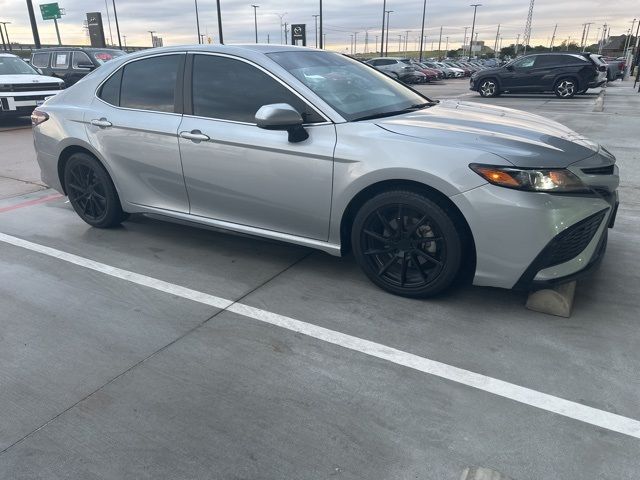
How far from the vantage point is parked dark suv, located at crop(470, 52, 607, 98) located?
18625mm

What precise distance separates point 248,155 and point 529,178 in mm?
1858

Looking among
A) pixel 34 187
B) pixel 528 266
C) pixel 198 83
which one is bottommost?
pixel 34 187

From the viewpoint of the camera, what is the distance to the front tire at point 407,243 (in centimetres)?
308

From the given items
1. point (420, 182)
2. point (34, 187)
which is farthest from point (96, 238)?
point (420, 182)

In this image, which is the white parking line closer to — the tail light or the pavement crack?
the pavement crack

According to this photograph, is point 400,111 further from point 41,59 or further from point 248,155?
point 41,59

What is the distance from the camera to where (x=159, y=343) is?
296 cm

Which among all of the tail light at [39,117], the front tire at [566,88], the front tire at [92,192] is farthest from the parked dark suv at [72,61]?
the front tire at [566,88]

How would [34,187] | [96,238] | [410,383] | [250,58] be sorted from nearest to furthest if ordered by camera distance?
[410,383] < [250,58] < [96,238] < [34,187]

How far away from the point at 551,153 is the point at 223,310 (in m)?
2.25

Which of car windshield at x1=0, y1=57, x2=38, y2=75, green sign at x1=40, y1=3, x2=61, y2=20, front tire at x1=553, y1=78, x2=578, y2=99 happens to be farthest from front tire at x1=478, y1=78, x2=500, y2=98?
green sign at x1=40, y1=3, x2=61, y2=20

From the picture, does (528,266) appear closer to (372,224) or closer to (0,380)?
(372,224)

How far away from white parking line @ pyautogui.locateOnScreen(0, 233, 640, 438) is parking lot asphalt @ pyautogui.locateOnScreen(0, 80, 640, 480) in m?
0.01

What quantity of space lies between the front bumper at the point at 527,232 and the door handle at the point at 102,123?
118 inches
